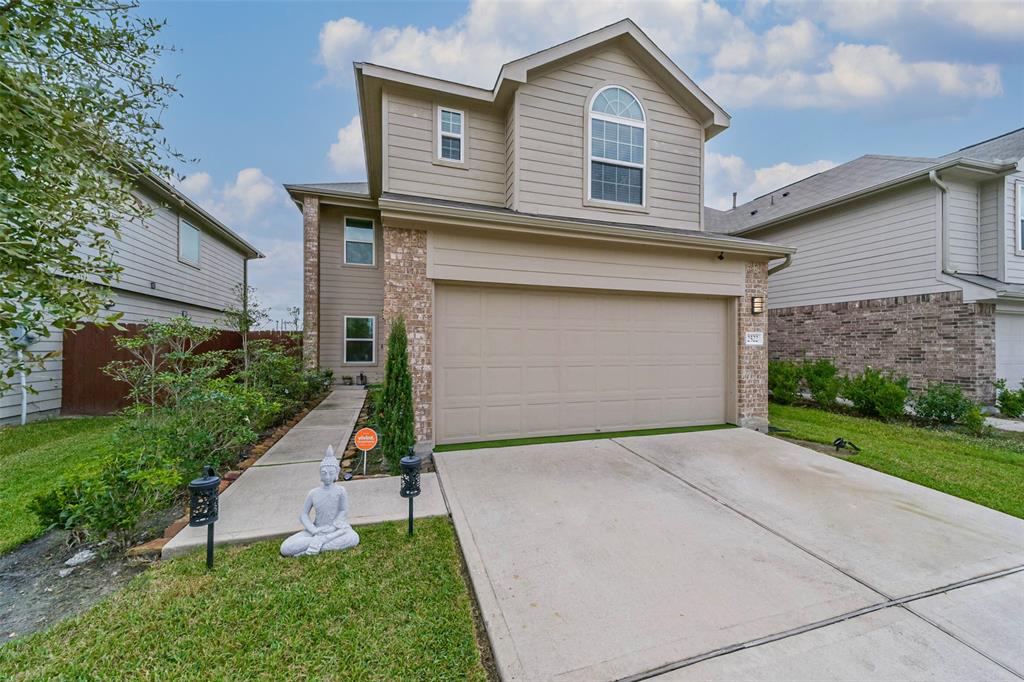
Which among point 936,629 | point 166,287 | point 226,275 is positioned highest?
point 226,275

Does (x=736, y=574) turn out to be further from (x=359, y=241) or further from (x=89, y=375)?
(x=359, y=241)

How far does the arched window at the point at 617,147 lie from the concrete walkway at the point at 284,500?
5834mm

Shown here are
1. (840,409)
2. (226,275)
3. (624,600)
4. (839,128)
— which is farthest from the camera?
(226,275)

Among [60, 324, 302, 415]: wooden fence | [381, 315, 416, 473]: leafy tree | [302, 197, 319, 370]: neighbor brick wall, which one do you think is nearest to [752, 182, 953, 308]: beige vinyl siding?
[381, 315, 416, 473]: leafy tree

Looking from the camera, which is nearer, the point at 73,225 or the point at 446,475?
the point at 73,225

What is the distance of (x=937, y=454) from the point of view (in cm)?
571

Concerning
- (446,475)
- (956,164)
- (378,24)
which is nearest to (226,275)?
(378,24)

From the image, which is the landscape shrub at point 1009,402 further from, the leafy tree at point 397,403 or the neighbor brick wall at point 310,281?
the neighbor brick wall at point 310,281

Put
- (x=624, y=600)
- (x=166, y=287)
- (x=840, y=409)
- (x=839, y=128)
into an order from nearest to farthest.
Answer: (x=624, y=600) < (x=840, y=409) < (x=166, y=287) < (x=839, y=128)

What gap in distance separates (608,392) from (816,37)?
9770 millimetres

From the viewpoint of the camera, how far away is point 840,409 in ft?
28.9

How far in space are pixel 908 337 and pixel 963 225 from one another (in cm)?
265

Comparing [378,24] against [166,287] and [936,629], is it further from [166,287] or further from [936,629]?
[936,629]

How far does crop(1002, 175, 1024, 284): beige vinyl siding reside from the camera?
866 centimetres
